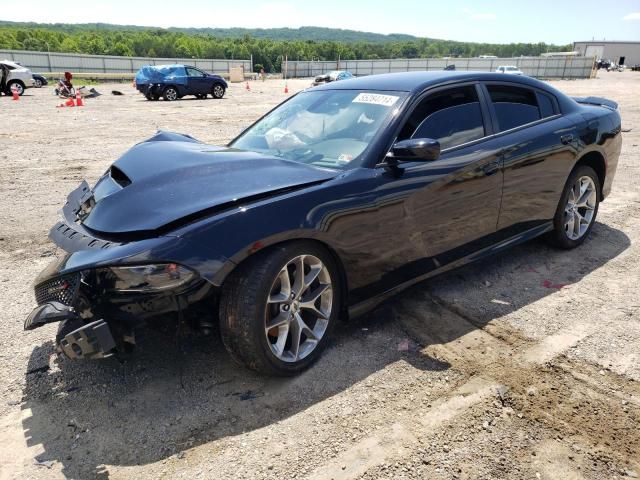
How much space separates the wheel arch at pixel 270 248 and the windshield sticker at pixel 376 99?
3.85 ft

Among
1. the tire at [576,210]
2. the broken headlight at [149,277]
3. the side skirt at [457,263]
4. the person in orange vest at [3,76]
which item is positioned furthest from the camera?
the person in orange vest at [3,76]

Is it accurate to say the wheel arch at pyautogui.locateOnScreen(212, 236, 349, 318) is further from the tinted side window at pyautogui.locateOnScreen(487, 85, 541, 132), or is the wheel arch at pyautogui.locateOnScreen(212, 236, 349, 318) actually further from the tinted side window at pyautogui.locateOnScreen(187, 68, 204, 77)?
the tinted side window at pyautogui.locateOnScreen(187, 68, 204, 77)

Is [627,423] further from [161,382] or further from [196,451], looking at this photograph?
[161,382]

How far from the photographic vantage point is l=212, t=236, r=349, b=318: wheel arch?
2498mm

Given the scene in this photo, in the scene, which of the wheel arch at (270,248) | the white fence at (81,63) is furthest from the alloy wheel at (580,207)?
the white fence at (81,63)

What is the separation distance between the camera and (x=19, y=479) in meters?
→ 2.19

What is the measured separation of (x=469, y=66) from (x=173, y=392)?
6482cm

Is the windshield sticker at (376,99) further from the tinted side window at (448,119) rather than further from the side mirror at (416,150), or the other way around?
the side mirror at (416,150)

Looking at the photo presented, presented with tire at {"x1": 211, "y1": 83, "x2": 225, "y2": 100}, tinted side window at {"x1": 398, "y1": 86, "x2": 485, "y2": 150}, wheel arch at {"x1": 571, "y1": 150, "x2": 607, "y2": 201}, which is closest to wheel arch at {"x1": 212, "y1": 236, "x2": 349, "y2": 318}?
tinted side window at {"x1": 398, "y1": 86, "x2": 485, "y2": 150}

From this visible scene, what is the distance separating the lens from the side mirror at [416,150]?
3.03 m

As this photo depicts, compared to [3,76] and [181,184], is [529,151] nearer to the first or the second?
[181,184]

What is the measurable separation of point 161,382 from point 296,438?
0.90 meters

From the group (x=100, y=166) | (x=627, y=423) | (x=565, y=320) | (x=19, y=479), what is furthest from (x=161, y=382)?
(x=100, y=166)

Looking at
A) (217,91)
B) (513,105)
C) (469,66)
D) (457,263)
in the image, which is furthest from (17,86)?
(469,66)
